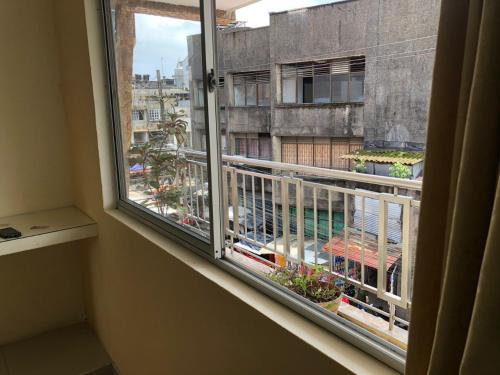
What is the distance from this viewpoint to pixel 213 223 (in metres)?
1.32

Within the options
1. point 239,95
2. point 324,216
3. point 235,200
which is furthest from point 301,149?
point 235,200

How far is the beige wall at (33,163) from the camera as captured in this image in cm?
223

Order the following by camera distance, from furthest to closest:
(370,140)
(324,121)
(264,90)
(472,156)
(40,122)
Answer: (40,122)
(264,90)
(324,121)
(370,140)
(472,156)

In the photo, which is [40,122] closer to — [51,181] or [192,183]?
[51,181]

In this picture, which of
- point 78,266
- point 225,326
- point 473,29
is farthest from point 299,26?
point 78,266

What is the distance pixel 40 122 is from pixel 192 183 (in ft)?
3.89

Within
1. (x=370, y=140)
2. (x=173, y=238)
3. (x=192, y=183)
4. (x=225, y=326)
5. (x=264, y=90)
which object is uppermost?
(x=264, y=90)

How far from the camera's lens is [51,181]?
2.46 meters

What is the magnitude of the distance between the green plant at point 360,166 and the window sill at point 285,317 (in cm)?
79

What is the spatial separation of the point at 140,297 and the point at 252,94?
3.62 feet

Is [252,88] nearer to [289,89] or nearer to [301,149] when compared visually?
[289,89]

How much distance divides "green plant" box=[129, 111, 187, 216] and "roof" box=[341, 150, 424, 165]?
2.42 feet

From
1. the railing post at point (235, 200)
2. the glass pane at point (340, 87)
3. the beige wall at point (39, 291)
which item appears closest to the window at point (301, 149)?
the glass pane at point (340, 87)

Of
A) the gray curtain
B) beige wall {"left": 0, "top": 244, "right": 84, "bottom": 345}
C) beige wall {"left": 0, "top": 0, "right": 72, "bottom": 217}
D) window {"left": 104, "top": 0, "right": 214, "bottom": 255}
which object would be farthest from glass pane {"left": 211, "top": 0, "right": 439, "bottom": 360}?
beige wall {"left": 0, "top": 244, "right": 84, "bottom": 345}
